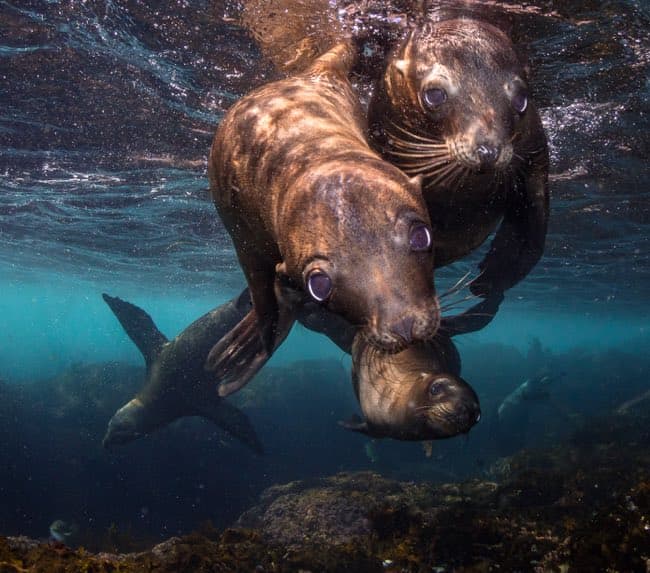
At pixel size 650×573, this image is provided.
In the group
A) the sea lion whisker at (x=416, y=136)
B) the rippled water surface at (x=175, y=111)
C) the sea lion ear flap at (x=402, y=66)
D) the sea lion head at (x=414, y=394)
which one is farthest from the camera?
the rippled water surface at (x=175, y=111)

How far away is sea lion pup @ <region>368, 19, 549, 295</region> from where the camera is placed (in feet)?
8.73

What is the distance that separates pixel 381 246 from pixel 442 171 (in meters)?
1.25

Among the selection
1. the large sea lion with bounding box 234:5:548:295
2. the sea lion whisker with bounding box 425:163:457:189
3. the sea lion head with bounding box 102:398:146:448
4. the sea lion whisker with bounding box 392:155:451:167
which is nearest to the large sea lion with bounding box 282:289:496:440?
the large sea lion with bounding box 234:5:548:295

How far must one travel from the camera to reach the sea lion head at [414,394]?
3859 mm

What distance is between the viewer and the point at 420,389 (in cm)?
430

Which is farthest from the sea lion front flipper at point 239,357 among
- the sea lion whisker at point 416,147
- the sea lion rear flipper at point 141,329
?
the sea lion rear flipper at point 141,329

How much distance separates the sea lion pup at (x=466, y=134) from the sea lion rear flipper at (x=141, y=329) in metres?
11.8

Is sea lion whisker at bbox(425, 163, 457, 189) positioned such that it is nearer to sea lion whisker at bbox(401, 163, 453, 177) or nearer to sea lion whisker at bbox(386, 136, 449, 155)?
sea lion whisker at bbox(401, 163, 453, 177)

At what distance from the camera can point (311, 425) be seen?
20234 mm

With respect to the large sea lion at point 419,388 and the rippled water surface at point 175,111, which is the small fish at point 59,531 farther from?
the rippled water surface at point 175,111

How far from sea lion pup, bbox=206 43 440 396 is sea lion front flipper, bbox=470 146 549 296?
139 cm

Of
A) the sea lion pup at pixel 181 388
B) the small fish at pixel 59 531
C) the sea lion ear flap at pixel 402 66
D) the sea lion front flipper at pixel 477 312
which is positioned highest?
the sea lion ear flap at pixel 402 66

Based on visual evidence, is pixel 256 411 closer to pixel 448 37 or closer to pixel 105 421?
pixel 105 421

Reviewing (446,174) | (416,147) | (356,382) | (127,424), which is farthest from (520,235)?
(127,424)
